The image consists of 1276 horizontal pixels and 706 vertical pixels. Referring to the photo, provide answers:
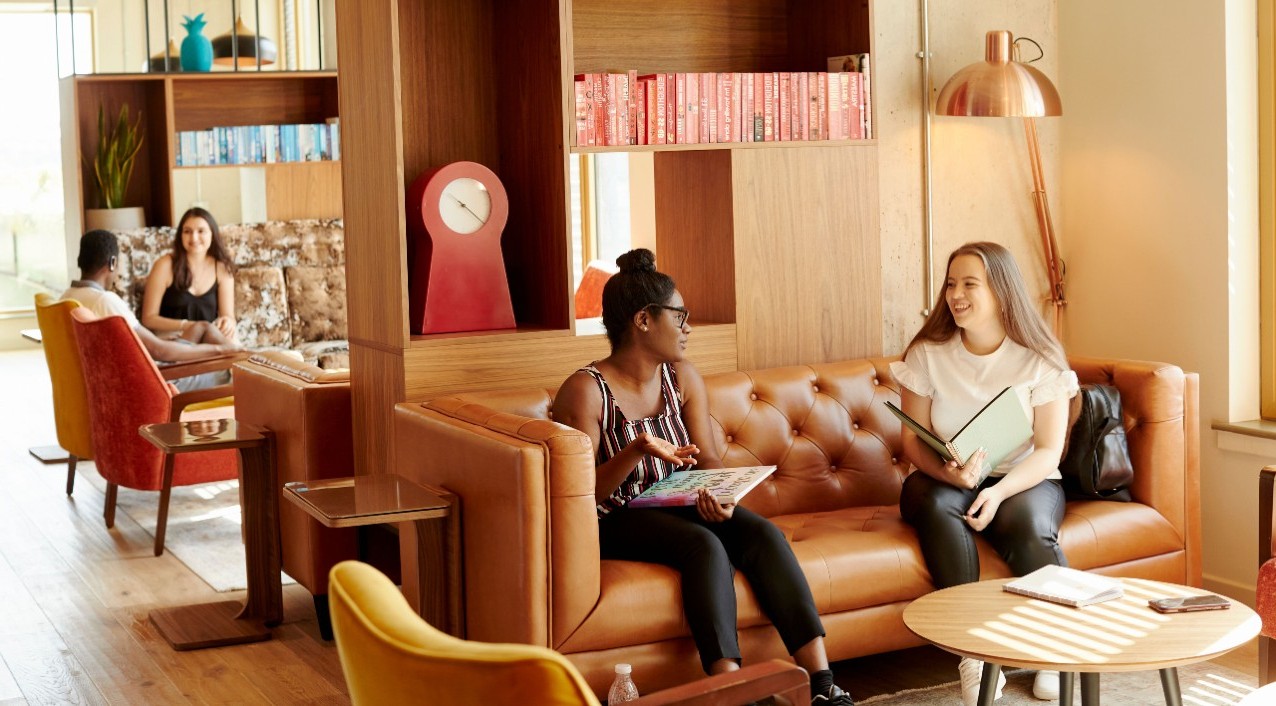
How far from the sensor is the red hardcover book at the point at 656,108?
4281 millimetres

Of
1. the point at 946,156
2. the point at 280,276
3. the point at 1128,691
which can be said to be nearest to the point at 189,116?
the point at 280,276

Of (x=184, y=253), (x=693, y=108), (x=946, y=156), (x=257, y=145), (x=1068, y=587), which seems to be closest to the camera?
(x=1068, y=587)

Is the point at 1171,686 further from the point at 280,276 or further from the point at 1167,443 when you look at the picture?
the point at 280,276

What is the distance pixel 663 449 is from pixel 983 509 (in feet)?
2.99

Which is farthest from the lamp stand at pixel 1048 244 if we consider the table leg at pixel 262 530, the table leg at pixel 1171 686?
the table leg at pixel 262 530

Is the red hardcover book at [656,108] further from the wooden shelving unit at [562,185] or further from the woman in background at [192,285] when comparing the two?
→ the woman in background at [192,285]

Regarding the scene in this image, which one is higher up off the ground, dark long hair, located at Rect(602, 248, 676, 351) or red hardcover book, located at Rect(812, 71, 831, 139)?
red hardcover book, located at Rect(812, 71, 831, 139)

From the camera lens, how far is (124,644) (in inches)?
172

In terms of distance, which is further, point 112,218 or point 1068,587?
point 112,218

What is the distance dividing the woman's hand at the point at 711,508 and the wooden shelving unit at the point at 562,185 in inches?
30.8

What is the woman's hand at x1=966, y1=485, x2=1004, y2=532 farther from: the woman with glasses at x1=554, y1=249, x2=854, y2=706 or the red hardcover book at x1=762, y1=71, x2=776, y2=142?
the red hardcover book at x1=762, y1=71, x2=776, y2=142

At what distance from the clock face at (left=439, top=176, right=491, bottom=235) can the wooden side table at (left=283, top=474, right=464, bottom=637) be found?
33.1 inches

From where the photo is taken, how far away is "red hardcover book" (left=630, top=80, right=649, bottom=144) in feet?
14.0

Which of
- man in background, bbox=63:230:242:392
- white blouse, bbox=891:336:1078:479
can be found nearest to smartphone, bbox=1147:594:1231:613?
white blouse, bbox=891:336:1078:479
